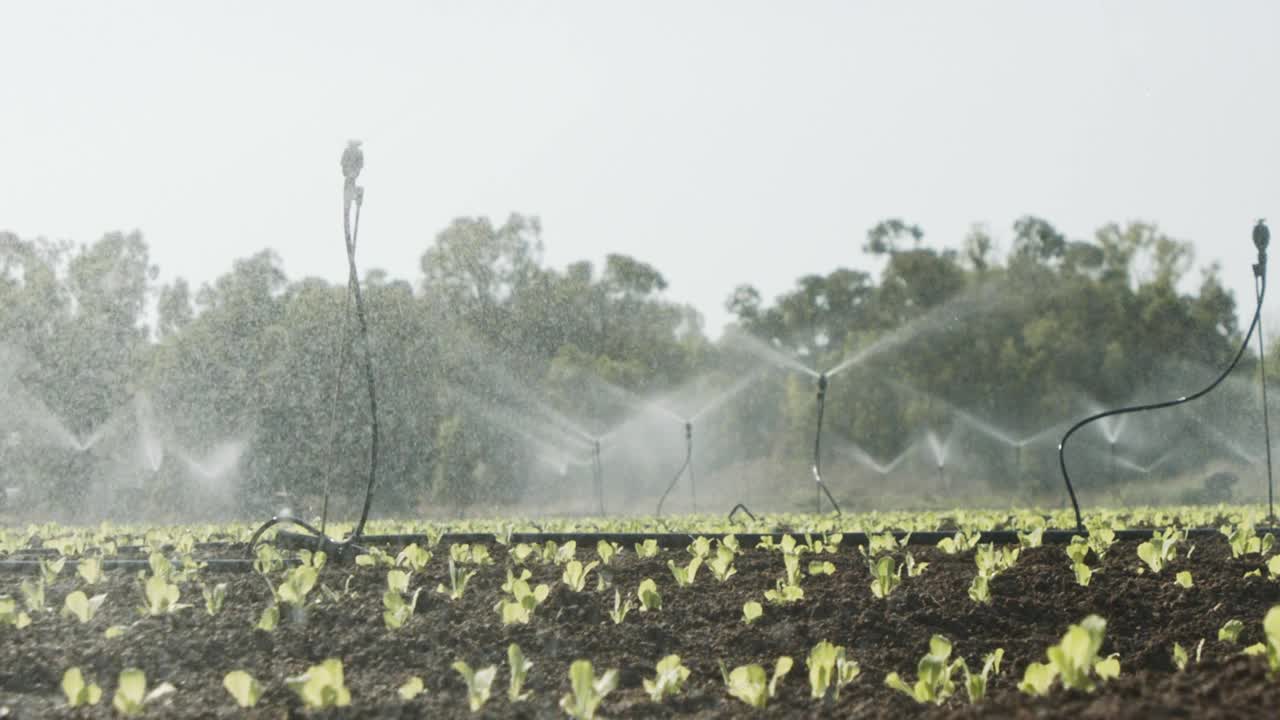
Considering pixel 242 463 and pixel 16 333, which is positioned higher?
pixel 16 333

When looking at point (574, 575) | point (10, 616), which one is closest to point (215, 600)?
point (10, 616)

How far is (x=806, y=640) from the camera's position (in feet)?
9.58

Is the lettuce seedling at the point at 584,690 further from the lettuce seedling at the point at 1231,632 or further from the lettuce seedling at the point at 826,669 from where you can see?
the lettuce seedling at the point at 1231,632

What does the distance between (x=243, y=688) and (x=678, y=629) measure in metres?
1.17

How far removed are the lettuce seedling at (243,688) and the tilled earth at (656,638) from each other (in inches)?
1.1

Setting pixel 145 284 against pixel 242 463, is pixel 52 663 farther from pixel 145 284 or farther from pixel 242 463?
pixel 145 284

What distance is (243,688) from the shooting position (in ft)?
7.28

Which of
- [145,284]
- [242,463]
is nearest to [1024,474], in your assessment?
[242,463]

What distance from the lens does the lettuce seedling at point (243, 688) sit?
7.27 feet

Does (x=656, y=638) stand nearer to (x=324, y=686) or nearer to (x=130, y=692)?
(x=324, y=686)

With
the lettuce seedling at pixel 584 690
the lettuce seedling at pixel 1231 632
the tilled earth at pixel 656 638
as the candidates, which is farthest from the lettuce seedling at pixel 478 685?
the lettuce seedling at pixel 1231 632

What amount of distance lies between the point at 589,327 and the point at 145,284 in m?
9.20

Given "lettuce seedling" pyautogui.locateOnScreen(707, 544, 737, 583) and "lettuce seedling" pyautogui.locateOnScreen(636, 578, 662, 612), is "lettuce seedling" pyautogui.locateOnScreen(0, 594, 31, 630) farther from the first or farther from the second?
"lettuce seedling" pyautogui.locateOnScreen(707, 544, 737, 583)

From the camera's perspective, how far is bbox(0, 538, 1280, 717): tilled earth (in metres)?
2.28
